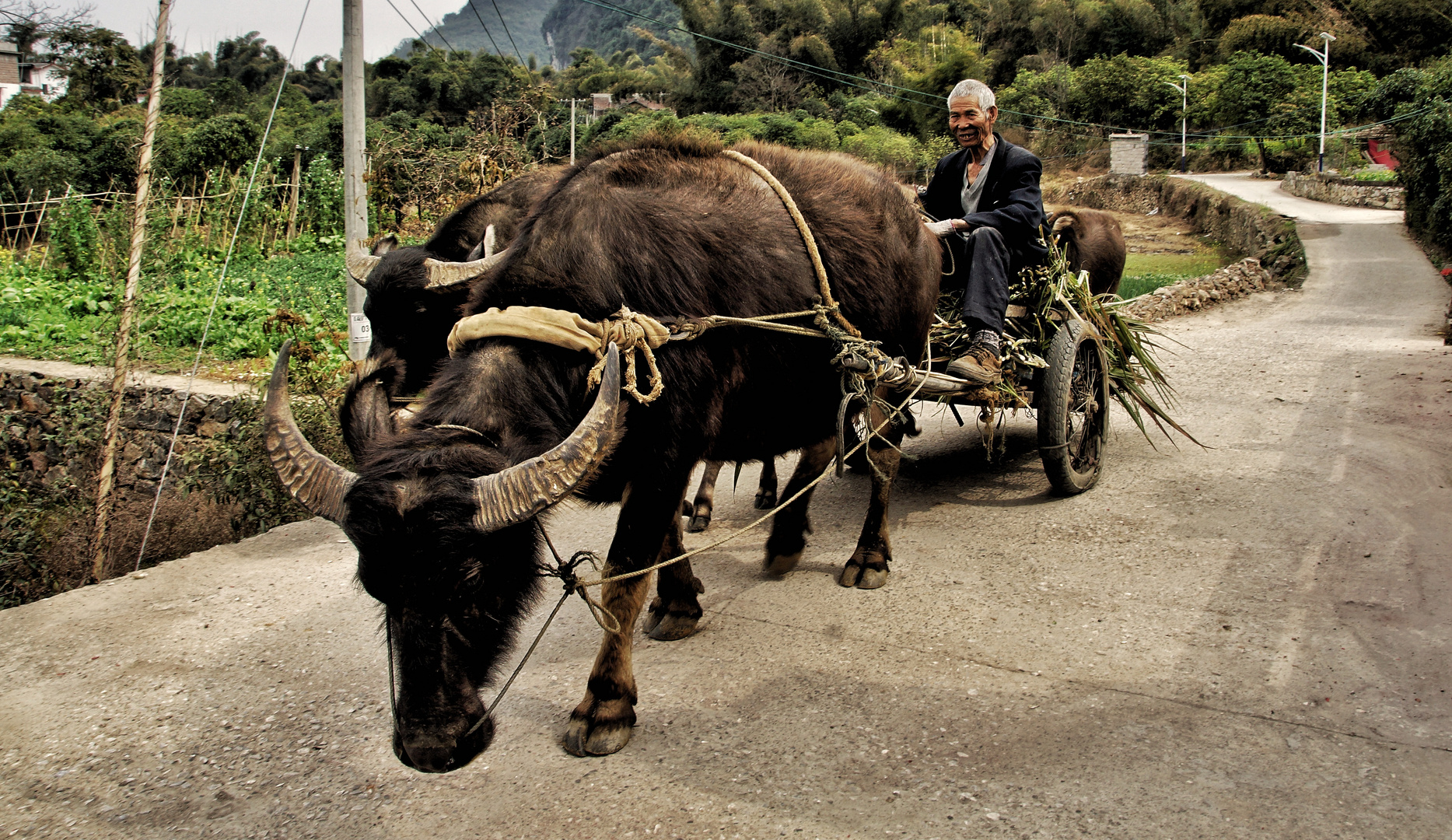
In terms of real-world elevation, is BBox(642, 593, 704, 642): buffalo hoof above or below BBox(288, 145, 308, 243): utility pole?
below

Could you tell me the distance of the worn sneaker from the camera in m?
4.75

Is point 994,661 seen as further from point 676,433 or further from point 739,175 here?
point 739,175

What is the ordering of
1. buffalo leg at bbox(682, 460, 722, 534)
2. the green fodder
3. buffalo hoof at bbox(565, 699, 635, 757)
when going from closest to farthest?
buffalo hoof at bbox(565, 699, 635, 757) → the green fodder → buffalo leg at bbox(682, 460, 722, 534)

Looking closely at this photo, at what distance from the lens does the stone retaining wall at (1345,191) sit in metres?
31.3

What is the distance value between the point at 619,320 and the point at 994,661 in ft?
6.59

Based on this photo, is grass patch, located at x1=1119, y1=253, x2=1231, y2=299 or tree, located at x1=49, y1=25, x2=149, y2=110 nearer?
grass patch, located at x1=1119, y1=253, x2=1231, y2=299

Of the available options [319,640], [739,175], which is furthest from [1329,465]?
[319,640]

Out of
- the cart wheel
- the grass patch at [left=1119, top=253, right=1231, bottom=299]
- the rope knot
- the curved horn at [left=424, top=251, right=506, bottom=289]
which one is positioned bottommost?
the grass patch at [left=1119, top=253, right=1231, bottom=299]

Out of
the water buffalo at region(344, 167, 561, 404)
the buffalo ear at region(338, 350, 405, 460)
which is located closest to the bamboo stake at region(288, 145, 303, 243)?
the water buffalo at region(344, 167, 561, 404)

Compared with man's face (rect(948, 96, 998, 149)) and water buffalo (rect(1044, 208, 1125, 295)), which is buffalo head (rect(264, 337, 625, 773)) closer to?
man's face (rect(948, 96, 998, 149))

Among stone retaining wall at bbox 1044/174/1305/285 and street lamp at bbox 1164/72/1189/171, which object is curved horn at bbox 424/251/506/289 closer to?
stone retaining wall at bbox 1044/174/1305/285

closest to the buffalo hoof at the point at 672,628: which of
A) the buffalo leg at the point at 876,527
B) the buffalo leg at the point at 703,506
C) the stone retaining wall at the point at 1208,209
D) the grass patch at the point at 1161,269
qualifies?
the buffalo leg at the point at 876,527

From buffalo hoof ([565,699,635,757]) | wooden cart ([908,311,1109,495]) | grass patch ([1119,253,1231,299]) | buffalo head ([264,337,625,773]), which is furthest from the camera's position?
grass patch ([1119,253,1231,299])

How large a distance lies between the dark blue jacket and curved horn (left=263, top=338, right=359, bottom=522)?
3475 mm
